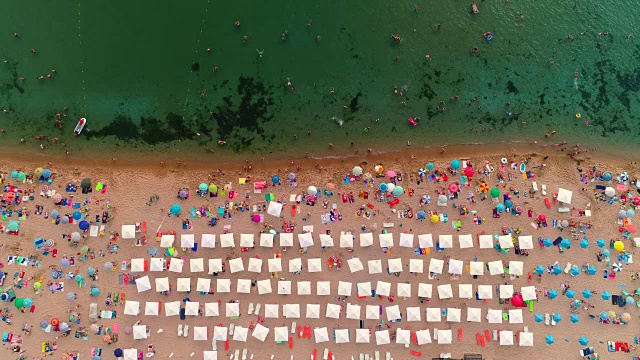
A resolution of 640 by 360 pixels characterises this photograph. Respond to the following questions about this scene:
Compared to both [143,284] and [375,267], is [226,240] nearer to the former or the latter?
[143,284]

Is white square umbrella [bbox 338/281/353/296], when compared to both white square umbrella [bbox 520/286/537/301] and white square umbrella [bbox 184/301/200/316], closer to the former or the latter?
white square umbrella [bbox 184/301/200/316]

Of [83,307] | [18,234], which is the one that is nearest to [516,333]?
[83,307]

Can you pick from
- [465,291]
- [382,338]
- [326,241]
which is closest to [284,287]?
[326,241]

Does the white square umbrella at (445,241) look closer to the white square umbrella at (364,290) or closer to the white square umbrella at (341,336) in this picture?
the white square umbrella at (364,290)

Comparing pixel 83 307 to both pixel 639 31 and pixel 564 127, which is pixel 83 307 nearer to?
pixel 564 127

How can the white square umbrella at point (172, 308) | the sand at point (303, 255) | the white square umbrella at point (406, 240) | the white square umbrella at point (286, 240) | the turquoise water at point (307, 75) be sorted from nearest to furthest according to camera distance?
the white square umbrella at point (172, 308)
the sand at point (303, 255)
the white square umbrella at point (286, 240)
the white square umbrella at point (406, 240)
the turquoise water at point (307, 75)

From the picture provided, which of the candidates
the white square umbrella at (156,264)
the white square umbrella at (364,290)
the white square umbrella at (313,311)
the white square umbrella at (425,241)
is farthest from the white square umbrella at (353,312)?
the white square umbrella at (156,264)
